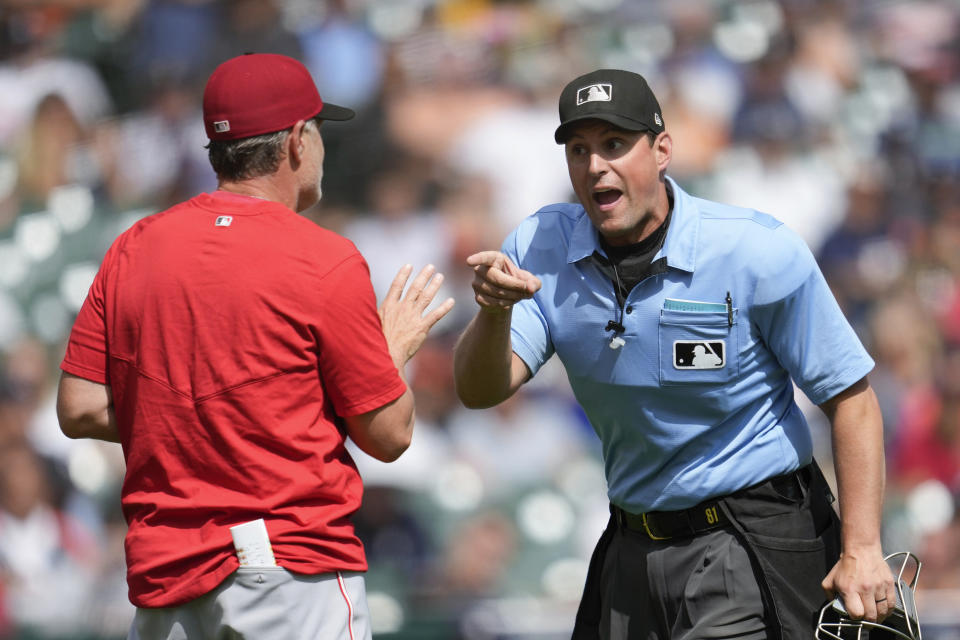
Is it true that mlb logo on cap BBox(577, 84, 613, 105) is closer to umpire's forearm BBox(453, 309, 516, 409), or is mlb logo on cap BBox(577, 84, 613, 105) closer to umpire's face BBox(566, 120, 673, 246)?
umpire's face BBox(566, 120, 673, 246)

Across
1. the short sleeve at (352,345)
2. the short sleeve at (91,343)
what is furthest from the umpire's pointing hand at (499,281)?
the short sleeve at (91,343)

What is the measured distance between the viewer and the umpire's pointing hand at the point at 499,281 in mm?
2701

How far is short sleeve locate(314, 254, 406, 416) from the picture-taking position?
8.28ft

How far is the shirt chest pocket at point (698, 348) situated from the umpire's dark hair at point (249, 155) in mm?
1064

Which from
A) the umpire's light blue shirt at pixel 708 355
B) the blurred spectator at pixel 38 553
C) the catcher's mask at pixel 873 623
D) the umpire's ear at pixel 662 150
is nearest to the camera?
the catcher's mask at pixel 873 623

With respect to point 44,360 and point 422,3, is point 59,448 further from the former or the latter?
point 422,3

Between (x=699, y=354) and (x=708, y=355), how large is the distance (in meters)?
0.02

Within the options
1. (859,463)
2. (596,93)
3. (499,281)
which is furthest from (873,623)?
(596,93)

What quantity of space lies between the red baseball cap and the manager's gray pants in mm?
996

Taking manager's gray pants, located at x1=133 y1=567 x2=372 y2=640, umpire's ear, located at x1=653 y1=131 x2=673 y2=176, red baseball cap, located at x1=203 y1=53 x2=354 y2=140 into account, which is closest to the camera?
manager's gray pants, located at x1=133 y1=567 x2=372 y2=640

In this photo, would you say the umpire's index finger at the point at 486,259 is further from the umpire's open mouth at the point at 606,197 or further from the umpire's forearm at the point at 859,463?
the umpire's forearm at the point at 859,463

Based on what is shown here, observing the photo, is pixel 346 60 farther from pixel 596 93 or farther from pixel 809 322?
pixel 809 322

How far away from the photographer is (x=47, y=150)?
7117 mm

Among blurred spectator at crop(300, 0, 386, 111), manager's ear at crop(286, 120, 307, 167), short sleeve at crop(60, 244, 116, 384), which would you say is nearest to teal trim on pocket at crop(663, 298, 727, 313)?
manager's ear at crop(286, 120, 307, 167)
